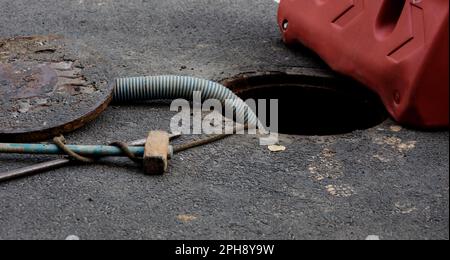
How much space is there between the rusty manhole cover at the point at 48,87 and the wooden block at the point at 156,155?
50 cm

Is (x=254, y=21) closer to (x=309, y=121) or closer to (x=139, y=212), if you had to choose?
(x=309, y=121)

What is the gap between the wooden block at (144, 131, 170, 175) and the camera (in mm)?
3102

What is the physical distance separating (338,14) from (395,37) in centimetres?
58

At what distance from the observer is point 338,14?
4121mm

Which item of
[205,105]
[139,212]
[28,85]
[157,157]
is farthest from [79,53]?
[139,212]

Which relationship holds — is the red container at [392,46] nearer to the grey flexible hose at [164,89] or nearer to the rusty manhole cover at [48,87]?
the grey flexible hose at [164,89]

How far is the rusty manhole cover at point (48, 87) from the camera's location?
3428 millimetres

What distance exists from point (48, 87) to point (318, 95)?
177cm

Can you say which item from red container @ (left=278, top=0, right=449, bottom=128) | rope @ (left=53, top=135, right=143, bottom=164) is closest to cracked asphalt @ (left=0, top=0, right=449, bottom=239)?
rope @ (left=53, top=135, right=143, bottom=164)

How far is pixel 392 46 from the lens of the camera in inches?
143

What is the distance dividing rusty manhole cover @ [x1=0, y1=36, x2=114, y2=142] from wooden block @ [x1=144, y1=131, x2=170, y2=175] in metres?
0.50

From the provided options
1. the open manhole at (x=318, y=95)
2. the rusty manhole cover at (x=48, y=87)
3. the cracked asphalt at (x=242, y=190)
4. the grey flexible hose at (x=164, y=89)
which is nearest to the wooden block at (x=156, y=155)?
the cracked asphalt at (x=242, y=190)

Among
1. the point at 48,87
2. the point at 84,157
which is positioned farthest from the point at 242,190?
the point at 48,87

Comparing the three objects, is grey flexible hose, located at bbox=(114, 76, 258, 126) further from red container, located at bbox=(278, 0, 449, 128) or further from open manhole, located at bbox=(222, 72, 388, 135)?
red container, located at bbox=(278, 0, 449, 128)
